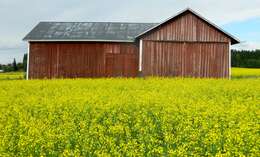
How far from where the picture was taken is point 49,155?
22.6 ft

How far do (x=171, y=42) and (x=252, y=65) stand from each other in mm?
61677

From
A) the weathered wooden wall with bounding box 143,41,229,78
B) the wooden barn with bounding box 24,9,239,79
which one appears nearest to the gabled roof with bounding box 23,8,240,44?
the wooden barn with bounding box 24,9,239,79

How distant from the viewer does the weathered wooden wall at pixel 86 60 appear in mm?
33594

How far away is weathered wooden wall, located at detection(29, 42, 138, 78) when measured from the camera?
33.6 metres

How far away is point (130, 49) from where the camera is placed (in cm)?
3375

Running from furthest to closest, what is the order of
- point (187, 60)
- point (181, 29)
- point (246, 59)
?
1. point (246, 59)
2. point (187, 60)
3. point (181, 29)

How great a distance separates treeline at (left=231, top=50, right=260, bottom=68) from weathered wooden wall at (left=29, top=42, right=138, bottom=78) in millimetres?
60849

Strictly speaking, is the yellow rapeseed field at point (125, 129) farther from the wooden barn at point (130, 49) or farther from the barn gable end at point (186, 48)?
the wooden barn at point (130, 49)

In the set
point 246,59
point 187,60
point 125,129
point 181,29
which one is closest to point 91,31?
point 181,29

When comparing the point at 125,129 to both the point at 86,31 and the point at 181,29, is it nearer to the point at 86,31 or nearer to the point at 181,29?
the point at 181,29

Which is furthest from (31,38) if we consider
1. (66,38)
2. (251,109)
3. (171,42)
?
(251,109)

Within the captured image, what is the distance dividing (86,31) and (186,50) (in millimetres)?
8132

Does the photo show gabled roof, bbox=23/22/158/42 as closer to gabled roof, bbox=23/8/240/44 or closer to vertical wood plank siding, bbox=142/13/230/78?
gabled roof, bbox=23/8/240/44

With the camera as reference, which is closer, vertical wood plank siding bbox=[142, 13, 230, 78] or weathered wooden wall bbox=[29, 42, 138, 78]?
vertical wood plank siding bbox=[142, 13, 230, 78]
